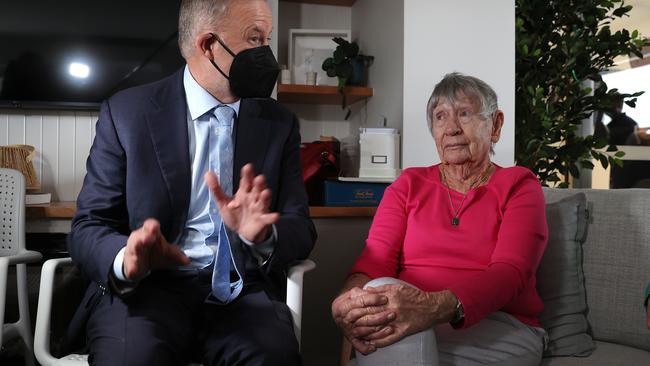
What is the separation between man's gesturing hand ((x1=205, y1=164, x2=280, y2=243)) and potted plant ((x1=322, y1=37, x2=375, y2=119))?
5.26 feet

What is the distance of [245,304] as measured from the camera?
138cm

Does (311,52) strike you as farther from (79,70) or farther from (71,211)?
(71,211)

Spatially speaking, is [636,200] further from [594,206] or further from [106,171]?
[106,171]

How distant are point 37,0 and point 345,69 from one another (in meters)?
→ 1.32

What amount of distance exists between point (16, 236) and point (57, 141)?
68 centimetres

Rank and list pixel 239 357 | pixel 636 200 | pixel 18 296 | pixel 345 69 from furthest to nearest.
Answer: pixel 345 69, pixel 18 296, pixel 636 200, pixel 239 357

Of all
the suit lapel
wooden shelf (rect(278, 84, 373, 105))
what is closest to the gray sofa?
the suit lapel

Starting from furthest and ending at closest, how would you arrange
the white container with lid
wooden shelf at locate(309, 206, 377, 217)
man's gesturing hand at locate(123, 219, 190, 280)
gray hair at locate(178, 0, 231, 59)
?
1. the white container with lid
2. wooden shelf at locate(309, 206, 377, 217)
3. gray hair at locate(178, 0, 231, 59)
4. man's gesturing hand at locate(123, 219, 190, 280)

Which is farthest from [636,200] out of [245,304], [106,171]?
[106,171]

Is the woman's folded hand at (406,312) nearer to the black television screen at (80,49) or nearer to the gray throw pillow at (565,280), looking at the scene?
the gray throw pillow at (565,280)

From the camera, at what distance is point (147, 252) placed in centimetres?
110

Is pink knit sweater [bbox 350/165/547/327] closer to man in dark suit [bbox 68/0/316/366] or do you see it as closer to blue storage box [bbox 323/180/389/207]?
man in dark suit [bbox 68/0/316/366]

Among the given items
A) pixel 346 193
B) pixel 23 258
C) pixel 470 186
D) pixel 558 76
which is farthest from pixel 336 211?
pixel 558 76

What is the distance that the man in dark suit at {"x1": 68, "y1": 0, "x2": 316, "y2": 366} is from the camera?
123 cm
